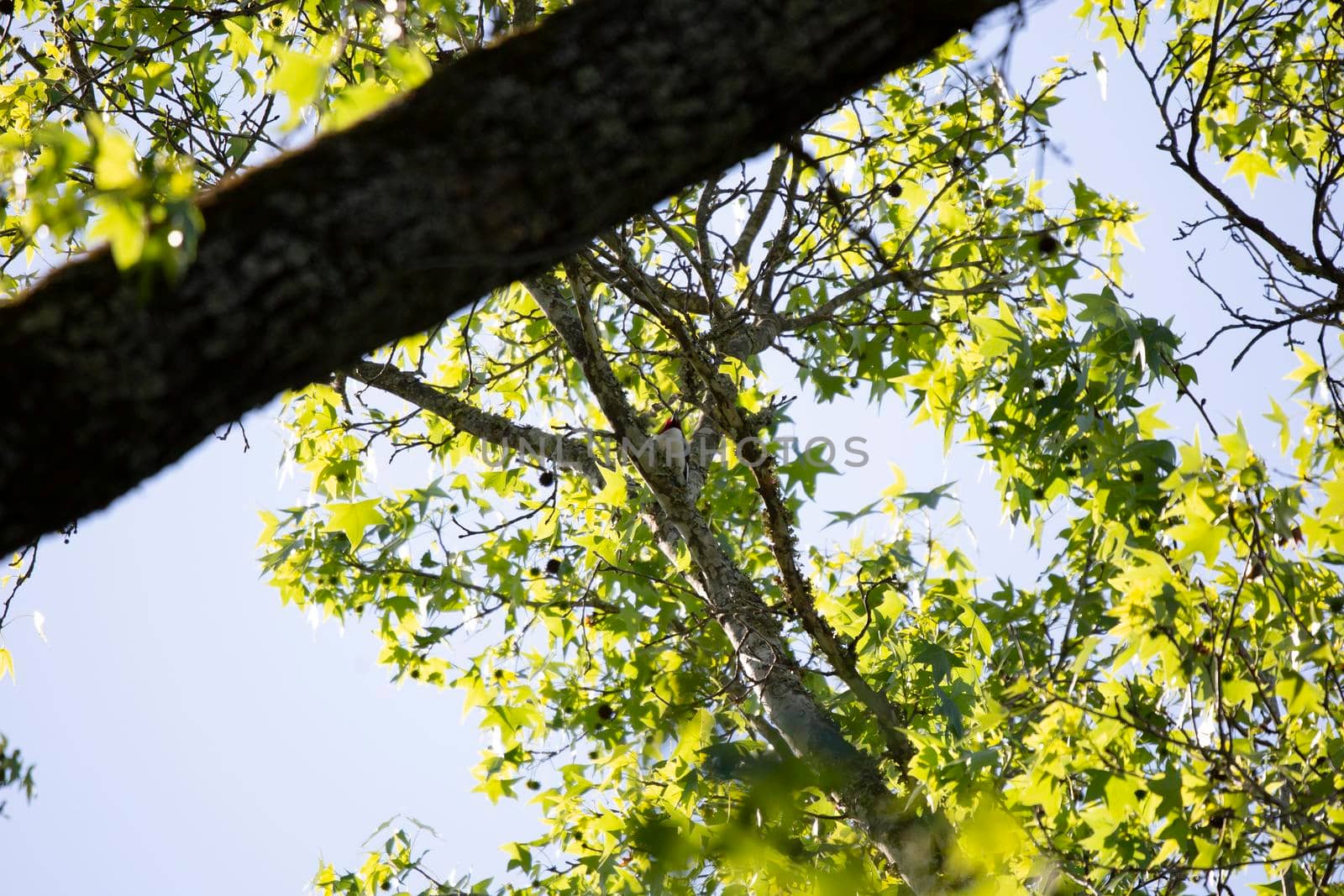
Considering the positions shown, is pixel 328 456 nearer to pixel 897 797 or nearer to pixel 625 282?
pixel 625 282

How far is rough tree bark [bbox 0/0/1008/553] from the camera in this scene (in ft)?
3.03

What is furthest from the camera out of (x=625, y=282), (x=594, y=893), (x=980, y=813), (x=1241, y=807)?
(x=625, y=282)

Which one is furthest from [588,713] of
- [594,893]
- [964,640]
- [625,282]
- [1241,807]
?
[1241,807]

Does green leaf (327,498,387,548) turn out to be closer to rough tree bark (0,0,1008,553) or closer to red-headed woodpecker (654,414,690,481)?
red-headed woodpecker (654,414,690,481)

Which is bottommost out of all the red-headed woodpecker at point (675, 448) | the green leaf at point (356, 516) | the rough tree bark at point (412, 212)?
the rough tree bark at point (412, 212)

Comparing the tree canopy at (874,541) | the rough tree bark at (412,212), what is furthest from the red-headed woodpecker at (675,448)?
the rough tree bark at (412,212)

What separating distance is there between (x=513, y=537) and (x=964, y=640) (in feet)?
7.04

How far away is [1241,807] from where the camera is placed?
2.00m

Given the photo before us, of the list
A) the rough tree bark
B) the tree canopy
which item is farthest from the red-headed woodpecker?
the rough tree bark

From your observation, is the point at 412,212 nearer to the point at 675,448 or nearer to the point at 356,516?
the point at 356,516

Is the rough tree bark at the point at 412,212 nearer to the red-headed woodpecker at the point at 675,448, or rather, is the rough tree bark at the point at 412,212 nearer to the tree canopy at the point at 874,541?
the tree canopy at the point at 874,541

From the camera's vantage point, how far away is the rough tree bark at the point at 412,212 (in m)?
0.92

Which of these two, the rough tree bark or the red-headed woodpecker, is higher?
the red-headed woodpecker

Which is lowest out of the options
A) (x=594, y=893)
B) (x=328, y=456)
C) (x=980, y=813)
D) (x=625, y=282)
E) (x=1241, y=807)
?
(x=1241, y=807)
